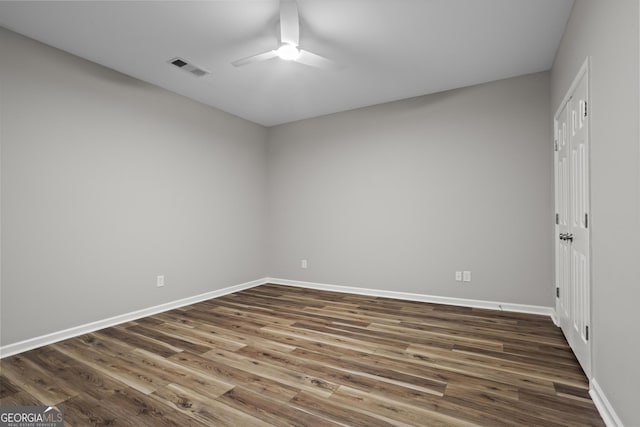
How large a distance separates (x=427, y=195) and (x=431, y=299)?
1.33 metres

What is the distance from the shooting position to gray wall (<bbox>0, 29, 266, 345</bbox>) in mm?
2719

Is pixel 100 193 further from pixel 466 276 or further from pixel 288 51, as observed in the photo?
pixel 466 276

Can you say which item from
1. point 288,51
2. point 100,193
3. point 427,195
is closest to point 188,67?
point 288,51

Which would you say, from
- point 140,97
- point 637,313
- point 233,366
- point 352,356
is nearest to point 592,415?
point 637,313

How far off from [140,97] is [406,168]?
3332 mm

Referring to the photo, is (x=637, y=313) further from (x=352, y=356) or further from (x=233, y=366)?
(x=233, y=366)

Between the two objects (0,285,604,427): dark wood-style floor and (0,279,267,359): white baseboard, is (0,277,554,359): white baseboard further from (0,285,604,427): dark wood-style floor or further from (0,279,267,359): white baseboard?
(0,285,604,427): dark wood-style floor

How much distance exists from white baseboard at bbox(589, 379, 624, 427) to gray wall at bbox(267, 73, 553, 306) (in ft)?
6.08

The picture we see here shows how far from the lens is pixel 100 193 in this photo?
3283 mm

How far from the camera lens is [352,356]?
257 cm

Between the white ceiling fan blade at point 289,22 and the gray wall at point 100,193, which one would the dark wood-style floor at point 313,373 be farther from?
the white ceiling fan blade at point 289,22

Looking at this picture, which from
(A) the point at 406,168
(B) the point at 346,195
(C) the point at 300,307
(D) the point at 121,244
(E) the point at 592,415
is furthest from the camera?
(B) the point at 346,195

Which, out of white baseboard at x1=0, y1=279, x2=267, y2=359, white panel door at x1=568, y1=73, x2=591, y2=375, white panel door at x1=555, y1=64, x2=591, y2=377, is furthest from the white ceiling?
white baseboard at x1=0, y1=279, x2=267, y2=359

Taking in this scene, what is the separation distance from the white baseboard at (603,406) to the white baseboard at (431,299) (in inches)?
69.0
